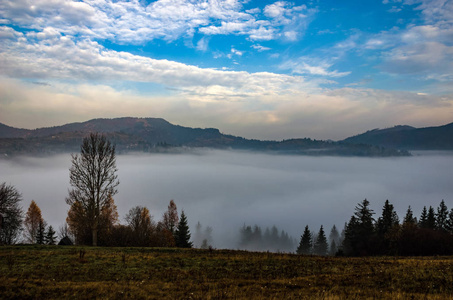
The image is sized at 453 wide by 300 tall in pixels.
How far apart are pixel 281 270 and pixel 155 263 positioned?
8.34m

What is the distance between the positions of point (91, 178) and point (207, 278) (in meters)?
25.5

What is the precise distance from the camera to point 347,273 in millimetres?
15297

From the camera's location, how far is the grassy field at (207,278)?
11133 millimetres

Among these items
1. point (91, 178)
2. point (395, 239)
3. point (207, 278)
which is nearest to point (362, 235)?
point (395, 239)

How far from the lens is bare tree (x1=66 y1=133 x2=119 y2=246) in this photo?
1310 inches

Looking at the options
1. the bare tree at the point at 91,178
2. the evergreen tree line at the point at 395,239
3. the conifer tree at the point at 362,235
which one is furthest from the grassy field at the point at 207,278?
the conifer tree at the point at 362,235

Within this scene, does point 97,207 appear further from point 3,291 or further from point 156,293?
point 156,293

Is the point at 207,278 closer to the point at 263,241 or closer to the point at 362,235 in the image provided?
the point at 362,235

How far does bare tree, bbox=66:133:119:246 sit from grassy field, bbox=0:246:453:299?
14343 mm

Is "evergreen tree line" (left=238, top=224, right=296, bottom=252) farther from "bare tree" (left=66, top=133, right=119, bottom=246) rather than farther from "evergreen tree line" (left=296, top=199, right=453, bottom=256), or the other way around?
"bare tree" (left=66, top=133, right=119, bottom=246)

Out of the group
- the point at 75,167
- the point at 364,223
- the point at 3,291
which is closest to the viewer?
the point at 3,291

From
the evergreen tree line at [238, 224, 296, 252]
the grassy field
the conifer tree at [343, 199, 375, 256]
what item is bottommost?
the evergreen tree line at [238, 224, 296, 252]

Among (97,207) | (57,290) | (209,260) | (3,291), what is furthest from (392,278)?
(97,207)

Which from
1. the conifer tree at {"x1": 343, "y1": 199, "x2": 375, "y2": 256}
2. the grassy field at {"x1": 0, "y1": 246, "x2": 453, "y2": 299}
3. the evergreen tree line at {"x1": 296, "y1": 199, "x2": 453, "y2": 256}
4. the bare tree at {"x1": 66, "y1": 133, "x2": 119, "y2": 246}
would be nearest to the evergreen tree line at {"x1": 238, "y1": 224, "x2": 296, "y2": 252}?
the evergreen tree line at {"x1": 296, "y1": 199, "x2": 453, "y2": 256}
